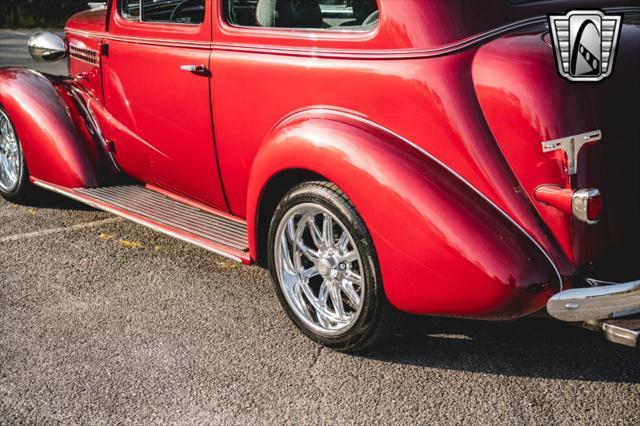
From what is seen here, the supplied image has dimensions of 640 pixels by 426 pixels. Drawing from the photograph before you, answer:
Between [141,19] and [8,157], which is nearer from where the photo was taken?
[141,19]

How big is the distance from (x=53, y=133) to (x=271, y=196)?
1924 millimetres

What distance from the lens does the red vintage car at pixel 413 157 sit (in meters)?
2.59

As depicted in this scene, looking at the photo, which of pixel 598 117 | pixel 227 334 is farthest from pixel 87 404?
pixel 598 117

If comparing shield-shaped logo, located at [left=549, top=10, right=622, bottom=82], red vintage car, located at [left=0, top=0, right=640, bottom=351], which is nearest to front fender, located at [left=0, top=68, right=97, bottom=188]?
red vintage car, located at [left=0, top=0, right=640, bottom=351]

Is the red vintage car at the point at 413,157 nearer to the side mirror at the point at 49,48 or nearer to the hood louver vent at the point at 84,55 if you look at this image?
the hood louver vent at the point at 84,55

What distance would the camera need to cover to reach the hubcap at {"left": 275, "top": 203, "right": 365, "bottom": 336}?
311 centimetres

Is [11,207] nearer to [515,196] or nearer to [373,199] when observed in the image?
[373,199]

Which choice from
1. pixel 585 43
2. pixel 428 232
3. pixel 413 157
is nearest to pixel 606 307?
pixel 428 232

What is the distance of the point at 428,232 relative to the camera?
2.65 meters

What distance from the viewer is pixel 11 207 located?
514 cm

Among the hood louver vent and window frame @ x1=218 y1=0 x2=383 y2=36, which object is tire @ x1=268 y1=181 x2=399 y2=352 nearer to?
window frame @ x1=218 y1=0 x2=383 y2=36

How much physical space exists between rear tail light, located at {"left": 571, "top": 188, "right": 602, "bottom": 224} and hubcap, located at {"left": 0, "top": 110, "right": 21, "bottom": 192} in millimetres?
3745

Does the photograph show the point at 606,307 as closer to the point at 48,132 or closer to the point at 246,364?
the point at 246,364

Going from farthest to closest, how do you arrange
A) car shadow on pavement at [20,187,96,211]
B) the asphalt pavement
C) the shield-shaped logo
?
car shadow on pavement at [20,187,96,211]
the asphalt pavement
the shield-shaped logo
